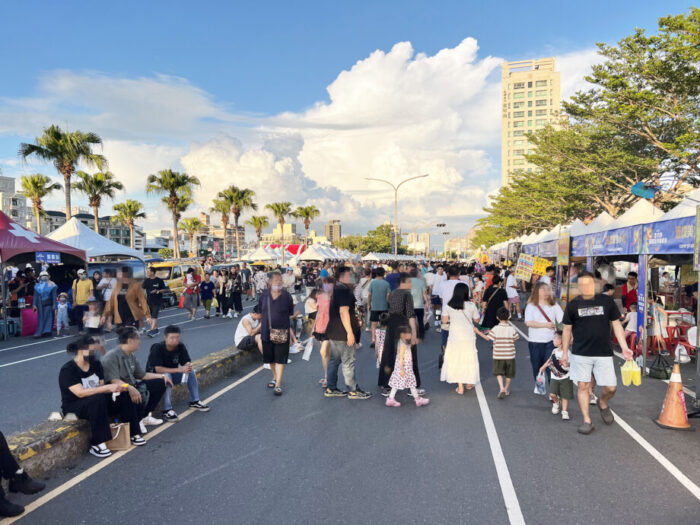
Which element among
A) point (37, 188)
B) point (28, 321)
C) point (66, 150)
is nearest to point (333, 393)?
point (28, 321)

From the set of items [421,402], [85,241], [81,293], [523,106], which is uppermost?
[523,106]

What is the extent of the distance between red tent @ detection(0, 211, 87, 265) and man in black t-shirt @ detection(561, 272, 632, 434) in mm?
13918

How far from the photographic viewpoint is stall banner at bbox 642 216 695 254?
7693 millimetres

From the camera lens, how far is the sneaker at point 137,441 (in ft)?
16.8

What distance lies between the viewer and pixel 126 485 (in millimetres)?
4168

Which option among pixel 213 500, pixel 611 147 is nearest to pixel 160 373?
pixel 213 500

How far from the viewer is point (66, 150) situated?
93.0ft

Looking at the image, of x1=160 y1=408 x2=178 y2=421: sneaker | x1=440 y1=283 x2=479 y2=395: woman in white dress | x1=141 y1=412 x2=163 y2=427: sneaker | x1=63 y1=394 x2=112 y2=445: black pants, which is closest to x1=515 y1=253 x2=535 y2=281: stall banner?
x1=440 y1=283 x2=479 y2=395: woman in white dress

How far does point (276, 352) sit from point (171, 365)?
4.91 feet

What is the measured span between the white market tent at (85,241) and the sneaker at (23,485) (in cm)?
1503

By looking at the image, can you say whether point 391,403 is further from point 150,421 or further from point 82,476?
point 82,476

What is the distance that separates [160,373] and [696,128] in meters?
24.0

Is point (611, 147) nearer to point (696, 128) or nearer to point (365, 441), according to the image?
point (696, 128)

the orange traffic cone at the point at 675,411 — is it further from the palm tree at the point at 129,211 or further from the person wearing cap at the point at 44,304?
the palm tree at the point at 129,211
